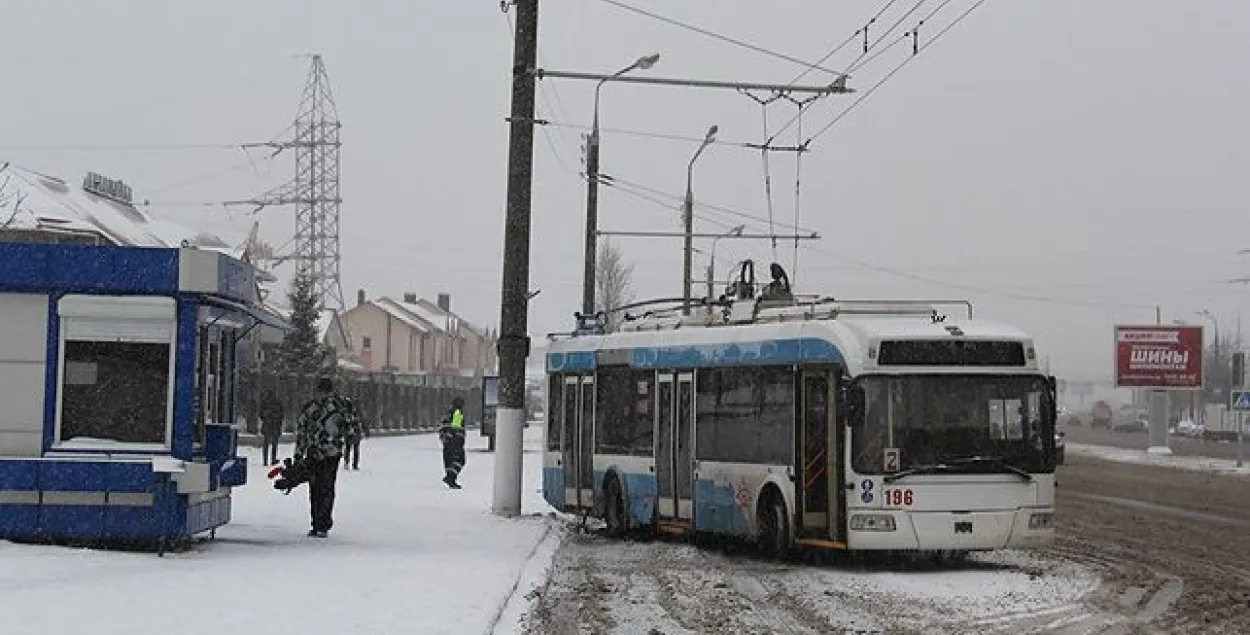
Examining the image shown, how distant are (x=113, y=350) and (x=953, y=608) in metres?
7.80

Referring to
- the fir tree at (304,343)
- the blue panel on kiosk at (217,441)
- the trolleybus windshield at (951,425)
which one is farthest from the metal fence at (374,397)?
the trolleybus windshield at (951,425)

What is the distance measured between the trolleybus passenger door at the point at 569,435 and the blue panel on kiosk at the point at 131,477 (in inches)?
346

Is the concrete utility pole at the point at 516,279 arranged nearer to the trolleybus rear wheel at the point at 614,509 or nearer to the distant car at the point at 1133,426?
the trolleybus rear wheel at the point at 614,509

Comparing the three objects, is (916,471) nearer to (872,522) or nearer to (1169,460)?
(872,522)

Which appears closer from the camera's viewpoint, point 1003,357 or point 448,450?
point 1003,357

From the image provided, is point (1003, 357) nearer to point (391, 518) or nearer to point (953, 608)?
point (953, 608)

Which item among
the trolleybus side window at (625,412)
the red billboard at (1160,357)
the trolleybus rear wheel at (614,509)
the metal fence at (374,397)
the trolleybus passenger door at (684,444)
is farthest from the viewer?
the red billboard at (1160,357)

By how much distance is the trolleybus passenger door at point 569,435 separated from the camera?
2405 centimetres

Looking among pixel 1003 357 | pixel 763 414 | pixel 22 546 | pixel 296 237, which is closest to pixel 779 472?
pixel 763 414

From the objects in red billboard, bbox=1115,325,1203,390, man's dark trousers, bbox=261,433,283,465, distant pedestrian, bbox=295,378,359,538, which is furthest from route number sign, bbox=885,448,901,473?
red billboard, bbox=1115,325,1203,390

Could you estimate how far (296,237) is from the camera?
8694 cm

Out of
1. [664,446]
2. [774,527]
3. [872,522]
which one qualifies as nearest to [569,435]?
[664,446]

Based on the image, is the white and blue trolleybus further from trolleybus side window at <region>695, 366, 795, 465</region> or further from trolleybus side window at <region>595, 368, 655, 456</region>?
trolleybus side window at <region>595, 368, 655, 456</region>

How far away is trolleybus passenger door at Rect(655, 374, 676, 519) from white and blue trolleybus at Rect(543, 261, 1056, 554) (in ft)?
0.10
